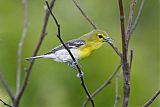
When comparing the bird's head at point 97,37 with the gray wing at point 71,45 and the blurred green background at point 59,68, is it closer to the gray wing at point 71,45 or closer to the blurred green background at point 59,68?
the gray wing at point 71,45

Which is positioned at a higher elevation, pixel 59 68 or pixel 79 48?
pixel 79 48

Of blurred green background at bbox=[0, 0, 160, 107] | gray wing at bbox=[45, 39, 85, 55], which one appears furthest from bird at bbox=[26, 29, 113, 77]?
blurred green background at bbox=[0, 0, 160, 107]

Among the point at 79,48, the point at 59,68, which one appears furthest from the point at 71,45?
the point at 59,68

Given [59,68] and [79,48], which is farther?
[59,68]

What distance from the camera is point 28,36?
343 cm

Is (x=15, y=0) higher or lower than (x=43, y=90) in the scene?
higher

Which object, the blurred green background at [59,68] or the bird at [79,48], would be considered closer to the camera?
the bird at [79,48]

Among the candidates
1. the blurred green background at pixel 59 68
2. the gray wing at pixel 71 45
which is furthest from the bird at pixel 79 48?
the blurred green background at pixel 59 68

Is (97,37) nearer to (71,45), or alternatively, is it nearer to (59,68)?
(71,45)

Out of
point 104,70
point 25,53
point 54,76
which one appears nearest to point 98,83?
point 104,70

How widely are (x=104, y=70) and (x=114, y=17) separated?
970mm

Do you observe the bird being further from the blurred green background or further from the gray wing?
the blurred green background

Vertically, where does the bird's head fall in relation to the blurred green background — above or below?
above

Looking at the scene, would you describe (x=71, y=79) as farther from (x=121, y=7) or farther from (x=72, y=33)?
(x=121, y=7)
